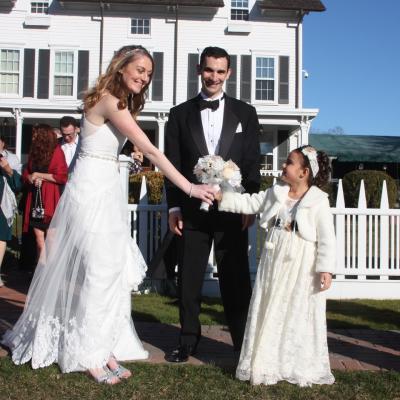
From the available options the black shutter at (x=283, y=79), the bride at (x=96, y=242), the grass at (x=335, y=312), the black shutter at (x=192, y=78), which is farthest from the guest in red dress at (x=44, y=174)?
the black shutter at (x=283, y=79)

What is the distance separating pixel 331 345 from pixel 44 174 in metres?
3.75

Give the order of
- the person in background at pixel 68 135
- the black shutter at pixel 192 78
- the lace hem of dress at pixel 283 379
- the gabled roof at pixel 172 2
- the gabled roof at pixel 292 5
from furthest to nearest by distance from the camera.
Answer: the black shutter at pixel 192 78 < the gabled roof at pixel 292 5 < the gabled roof at pixel 172 2 < the person in background at pixel 68 135 < the lace hem of dress at pixel 283 379

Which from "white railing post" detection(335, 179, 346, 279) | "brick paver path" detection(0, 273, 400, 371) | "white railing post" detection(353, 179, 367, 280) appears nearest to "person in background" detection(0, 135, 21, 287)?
"brick paver path" detection(0, 273, 400, 371)

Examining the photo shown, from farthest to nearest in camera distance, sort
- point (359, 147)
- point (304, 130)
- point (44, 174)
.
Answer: point (359, 147)
point (304, 130)
point (44, 174)

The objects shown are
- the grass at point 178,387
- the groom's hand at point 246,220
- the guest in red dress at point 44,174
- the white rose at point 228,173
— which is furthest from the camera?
the guest in red dress at point 44,174

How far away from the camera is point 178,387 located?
3.46 metres

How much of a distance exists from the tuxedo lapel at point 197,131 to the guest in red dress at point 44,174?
2867 mm

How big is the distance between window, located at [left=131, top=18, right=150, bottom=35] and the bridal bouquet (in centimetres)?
1988

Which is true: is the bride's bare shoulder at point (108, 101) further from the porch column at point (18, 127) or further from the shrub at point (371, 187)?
the porch column at point (18, 127)

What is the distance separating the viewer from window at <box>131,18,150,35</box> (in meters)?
22.2

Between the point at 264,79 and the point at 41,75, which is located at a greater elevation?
the point at 264,79

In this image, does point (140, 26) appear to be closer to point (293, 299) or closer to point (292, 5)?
point (292, 5)

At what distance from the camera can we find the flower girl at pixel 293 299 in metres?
3.52

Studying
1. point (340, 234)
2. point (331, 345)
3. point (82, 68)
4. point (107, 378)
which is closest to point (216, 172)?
point (107, 378)
